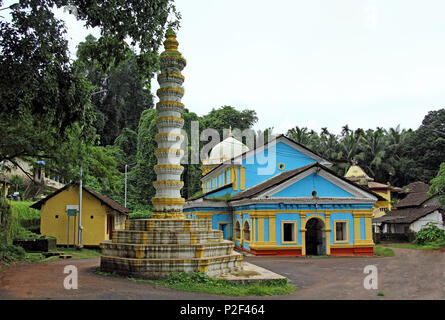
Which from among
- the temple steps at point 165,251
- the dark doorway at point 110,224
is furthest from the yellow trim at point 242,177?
the temple steps at point 165,251

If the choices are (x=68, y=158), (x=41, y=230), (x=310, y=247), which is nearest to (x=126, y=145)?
(x=41, y=230)

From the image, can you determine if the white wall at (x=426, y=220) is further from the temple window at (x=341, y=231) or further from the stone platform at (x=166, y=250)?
the stone platform at (x=166, y=250)

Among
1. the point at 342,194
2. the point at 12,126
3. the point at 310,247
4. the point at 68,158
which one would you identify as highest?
the point at 12,126

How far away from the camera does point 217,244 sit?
13.5 meters

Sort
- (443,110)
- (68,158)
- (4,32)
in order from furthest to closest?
(443,110)
(68,158)
(4,32)

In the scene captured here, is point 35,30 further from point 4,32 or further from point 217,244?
point 217,244

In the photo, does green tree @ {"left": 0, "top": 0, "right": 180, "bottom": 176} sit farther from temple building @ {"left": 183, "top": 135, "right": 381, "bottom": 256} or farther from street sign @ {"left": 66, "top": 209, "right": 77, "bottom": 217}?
temple building @ {"left": 183, "top": 135, "right": 381, "bottom": 256}

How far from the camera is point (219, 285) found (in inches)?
453

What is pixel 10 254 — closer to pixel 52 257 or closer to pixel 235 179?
pixel 52 257

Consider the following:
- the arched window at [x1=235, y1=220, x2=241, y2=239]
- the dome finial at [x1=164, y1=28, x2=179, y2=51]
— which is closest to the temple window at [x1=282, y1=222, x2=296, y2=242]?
the arched window at [x1=235, y1=220, x2=241, y2=239]

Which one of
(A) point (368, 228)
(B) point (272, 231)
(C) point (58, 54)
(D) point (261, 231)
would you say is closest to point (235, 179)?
(D) point (261, 231)

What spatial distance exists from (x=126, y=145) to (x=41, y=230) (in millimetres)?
32174

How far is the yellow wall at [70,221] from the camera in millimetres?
24656

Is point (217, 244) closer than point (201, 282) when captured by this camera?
No
